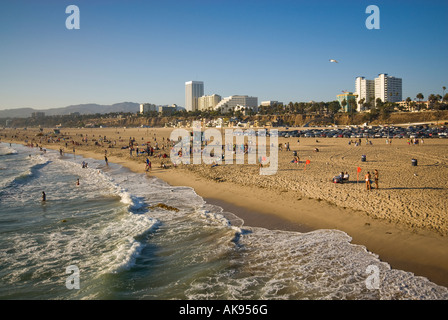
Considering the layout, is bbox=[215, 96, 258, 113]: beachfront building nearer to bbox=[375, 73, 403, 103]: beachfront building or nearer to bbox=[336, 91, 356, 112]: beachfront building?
bbox=[336, 91, 356, 112]: beachfront building

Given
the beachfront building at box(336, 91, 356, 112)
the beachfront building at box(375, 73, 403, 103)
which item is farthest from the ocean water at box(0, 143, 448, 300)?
the beachfront building at box(375, 73, 403, 103)

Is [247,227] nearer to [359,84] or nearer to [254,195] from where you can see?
[254,195]

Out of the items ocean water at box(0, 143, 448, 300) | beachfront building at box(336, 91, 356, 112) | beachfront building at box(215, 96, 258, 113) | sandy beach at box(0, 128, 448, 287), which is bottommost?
ocean water at box(0, 143, 448, 300)

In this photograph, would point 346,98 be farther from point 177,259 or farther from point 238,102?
point 177,259

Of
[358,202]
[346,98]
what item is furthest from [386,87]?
[358,202]

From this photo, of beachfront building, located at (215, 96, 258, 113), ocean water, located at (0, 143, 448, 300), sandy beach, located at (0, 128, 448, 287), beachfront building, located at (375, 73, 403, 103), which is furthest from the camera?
beachfront building, located at (215, 96, 258, 113)

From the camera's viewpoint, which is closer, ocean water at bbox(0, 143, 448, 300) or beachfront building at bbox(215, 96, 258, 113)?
ocean water at bbox(0, 143, 448, 300)
